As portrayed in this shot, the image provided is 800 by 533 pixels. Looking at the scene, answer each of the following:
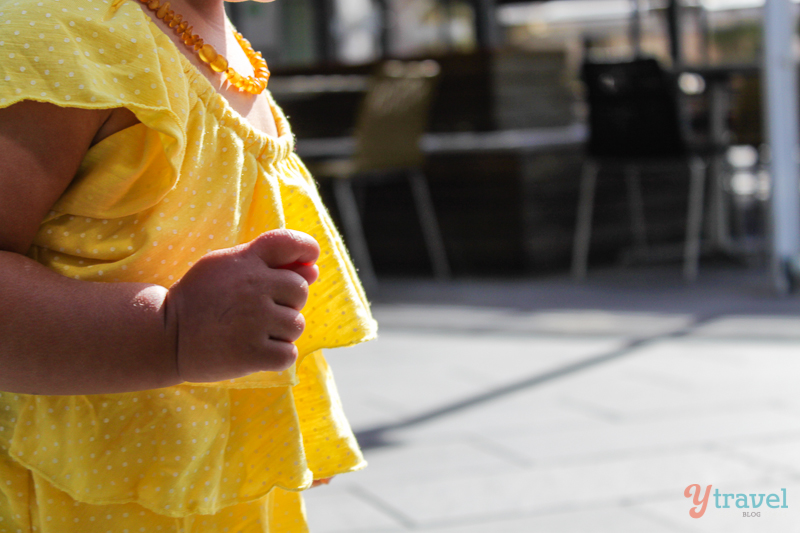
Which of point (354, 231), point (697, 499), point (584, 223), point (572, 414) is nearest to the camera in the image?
point (697, 499)

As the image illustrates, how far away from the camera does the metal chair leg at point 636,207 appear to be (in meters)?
5.44

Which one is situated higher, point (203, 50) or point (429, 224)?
point (203, 50)

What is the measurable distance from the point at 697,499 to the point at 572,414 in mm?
653

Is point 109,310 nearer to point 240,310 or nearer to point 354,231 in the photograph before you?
point 240,310

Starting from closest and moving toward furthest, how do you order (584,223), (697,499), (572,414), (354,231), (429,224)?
(697,499) < (572,414) < (354,231) < (584,223) < (429,224)

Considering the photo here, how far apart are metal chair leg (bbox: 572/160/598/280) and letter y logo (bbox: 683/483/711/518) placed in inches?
115

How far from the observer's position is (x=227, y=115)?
2.14 ft

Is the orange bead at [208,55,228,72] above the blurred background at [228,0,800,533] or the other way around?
above

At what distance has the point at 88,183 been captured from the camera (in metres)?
0.59

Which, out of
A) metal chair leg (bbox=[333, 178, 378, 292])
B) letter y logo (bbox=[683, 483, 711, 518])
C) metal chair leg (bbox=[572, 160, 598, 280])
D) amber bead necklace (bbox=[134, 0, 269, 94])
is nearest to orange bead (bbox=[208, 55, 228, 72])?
amber bead necklace (bbox=[134, 0, 269, 94])

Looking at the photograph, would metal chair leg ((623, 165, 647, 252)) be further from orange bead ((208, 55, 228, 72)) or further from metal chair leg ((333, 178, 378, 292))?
orange bead ((208, 55, 228, 72))

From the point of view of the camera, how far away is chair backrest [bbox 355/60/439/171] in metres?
4.43

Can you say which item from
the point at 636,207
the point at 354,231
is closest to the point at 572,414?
the point at 354,231

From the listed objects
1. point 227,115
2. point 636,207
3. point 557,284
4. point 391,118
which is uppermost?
point 227,115
